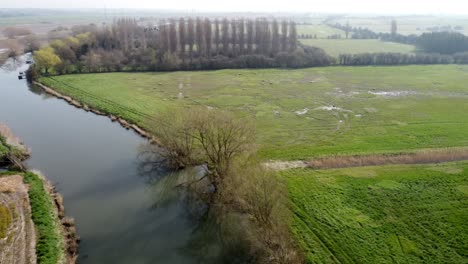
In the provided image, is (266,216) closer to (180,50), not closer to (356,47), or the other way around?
(180,50)

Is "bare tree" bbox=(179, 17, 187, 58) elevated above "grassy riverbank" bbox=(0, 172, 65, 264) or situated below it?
above

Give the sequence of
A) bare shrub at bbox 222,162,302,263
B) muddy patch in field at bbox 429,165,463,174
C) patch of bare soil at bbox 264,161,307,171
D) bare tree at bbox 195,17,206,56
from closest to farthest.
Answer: bare shrub at bbox 222,162,302,263 → muddy patch in field at bbox 429,165,463,174 → patch of bare soil at bbox 264,161,307,171 → bare tree at bbox 195,17,206,56

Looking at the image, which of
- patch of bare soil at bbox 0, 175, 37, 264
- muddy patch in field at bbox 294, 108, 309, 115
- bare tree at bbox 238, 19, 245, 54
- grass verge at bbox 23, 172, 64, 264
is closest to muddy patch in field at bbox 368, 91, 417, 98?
muddy patch in field at bbox 294, 108, 309, 115

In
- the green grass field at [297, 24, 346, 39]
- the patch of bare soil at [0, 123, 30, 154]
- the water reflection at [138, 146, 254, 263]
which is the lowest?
the water reflection at [138, 146, 254, 263]

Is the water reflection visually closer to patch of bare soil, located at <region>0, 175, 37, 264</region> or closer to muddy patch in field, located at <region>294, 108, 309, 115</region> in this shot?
patch of bare soil, located at <region>0, 175, 37, 264</region>

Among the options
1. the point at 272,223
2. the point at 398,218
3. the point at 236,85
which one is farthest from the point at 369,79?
the point at 272,223

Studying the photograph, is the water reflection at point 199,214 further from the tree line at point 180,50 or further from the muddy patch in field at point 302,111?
the tree line at point 180,50
